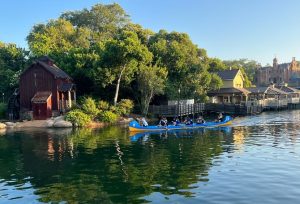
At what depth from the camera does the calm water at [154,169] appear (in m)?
17.6

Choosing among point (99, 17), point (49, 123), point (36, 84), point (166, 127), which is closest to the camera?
point (166, 127)

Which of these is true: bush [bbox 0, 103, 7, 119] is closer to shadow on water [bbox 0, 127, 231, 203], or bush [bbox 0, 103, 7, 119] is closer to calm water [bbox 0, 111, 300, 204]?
shadow on water [bbox 0, 127, 231, 203]

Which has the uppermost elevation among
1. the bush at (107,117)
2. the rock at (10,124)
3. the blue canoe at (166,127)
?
the bush at (107,117)

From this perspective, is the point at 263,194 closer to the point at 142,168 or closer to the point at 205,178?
the point at 205,178

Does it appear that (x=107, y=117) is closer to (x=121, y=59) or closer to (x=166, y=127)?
(x=121, y=59)

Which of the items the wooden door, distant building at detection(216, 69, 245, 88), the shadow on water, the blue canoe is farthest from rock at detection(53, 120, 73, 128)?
distant building at detection(216, 69, 245, 88)

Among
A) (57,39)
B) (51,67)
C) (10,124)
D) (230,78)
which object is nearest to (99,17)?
(57,39)

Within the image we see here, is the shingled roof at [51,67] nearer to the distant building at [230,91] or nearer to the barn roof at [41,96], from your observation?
the barn roof at [41,96]

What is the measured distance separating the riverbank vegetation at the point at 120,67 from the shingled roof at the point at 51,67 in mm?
2024

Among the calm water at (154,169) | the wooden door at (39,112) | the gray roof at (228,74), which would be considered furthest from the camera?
the gray roof at (228,74)

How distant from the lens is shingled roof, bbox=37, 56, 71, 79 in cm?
5660

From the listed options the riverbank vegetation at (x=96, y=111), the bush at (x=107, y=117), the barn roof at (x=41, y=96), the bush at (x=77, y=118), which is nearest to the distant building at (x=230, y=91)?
the riverbank vegetation at (x=96, y=111)

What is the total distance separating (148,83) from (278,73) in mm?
85414

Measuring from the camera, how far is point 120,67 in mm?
56750
